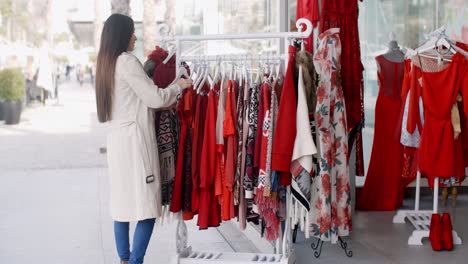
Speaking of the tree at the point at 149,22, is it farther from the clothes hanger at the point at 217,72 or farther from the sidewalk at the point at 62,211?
the clothes hanger at the point at 217,72

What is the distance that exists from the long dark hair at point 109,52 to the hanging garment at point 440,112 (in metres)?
2.04

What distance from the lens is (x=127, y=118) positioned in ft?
12.9

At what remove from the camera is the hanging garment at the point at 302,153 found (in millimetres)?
3852

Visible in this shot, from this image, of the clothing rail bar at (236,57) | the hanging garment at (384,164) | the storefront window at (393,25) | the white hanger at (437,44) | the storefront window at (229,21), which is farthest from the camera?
the storefront window at (229,21)

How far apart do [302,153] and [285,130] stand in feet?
0.49

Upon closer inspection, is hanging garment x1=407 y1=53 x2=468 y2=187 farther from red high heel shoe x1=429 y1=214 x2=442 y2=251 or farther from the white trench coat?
the white trench coat

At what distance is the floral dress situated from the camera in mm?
4129

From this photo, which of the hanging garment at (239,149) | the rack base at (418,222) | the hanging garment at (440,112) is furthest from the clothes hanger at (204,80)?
the rack base at (418,222)

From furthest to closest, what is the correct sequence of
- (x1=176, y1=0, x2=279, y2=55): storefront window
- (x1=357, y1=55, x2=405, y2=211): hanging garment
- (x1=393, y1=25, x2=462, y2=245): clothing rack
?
(x1=176, y1=0, x2=279, y2=55): storefront window < (x1=357, y1=55, x2=405, y2=211): hanging garment < (x1=393, y1=25, x2=462, y2=245): clothing rack

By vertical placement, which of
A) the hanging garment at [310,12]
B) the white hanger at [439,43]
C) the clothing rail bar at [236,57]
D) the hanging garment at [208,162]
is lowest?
the hanging garment at [208,162]

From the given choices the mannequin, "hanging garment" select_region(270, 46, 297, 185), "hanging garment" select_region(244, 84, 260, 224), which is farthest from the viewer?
the mannequin

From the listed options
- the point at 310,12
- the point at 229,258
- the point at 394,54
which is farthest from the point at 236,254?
the point at 394,54

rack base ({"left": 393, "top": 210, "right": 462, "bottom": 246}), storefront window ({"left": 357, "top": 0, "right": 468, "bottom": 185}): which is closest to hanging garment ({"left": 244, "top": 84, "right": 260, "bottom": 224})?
rack base ({"left": 393, "top": 210, "right": 462, "bottom": 246})

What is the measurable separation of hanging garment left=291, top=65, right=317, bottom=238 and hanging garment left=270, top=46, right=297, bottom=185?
3 centimetres
